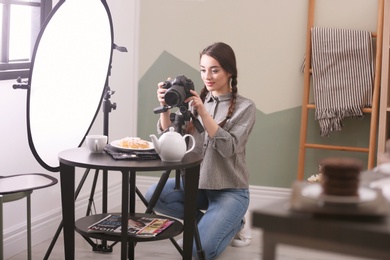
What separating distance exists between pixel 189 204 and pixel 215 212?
0.46 meters

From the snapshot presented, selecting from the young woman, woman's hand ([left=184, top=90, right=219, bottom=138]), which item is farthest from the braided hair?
woman's hand ([left=184, top=90, right=219, bottom=138])

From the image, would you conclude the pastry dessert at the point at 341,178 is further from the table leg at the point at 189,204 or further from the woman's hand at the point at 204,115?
the woman's hand at the point at 204,115

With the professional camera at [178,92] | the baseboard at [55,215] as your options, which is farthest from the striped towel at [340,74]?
the professional camera at [178,92]

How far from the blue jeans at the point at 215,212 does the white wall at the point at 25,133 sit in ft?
2.00

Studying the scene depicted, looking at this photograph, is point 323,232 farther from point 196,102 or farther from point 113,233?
point 196,102

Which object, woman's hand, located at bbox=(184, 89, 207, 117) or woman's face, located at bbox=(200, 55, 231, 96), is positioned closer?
woman's hand, located at bbox=(184, 89, 207, 117)

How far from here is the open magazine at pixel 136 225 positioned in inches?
109

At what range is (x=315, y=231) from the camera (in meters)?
1.20

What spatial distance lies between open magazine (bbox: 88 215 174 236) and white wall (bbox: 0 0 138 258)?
0.57m

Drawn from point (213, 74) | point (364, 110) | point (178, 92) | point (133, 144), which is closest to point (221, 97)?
point (213, 74)

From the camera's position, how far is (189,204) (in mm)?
2832

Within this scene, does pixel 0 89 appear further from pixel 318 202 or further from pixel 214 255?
pixel 318 202

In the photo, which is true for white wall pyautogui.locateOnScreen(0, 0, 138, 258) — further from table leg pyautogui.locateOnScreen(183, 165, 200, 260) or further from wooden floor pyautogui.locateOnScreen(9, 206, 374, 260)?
table leg pyautogui.locateOnScreen(183, 165, 200, 260)

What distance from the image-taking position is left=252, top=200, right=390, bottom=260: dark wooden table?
45.2 inches
